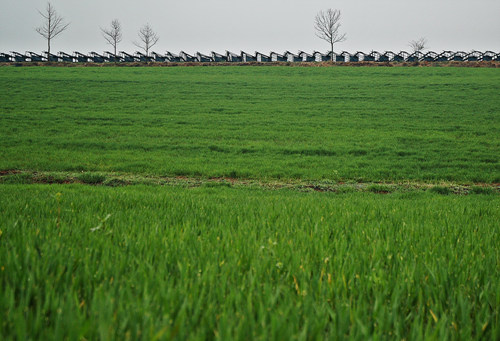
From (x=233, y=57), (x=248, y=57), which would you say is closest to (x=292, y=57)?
(x=248, y=57)

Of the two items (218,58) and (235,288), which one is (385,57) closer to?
(218,58)

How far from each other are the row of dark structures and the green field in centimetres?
617

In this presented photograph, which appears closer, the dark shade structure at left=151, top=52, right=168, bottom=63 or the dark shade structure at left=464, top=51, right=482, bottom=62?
the dark shade structure at left=464, top=51, right=482, bottom=62

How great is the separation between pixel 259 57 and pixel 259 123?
26.7 m

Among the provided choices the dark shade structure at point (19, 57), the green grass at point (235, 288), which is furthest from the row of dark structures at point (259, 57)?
the green grass at point (235, 288)

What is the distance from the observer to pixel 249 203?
199 inches

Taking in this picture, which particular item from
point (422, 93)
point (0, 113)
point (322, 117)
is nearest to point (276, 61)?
point (422, 93)

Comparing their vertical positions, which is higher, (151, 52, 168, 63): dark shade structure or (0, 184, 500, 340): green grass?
(151, 52, 168, 63): dark shade structure

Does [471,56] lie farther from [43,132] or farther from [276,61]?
[43,132]

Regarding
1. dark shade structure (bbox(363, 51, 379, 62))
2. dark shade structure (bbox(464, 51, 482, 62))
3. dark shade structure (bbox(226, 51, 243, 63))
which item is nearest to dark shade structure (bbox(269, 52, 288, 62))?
dark shade structure (bbox(226, 51, 243, 63))

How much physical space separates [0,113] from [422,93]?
30967 millimetres

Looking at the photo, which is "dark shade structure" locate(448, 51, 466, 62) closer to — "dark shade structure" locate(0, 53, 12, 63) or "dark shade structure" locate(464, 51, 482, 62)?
"dark shade structure" locate(464, 51, 482, 62)

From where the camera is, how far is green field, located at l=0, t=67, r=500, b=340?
1075 mm

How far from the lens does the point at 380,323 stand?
100 cm
